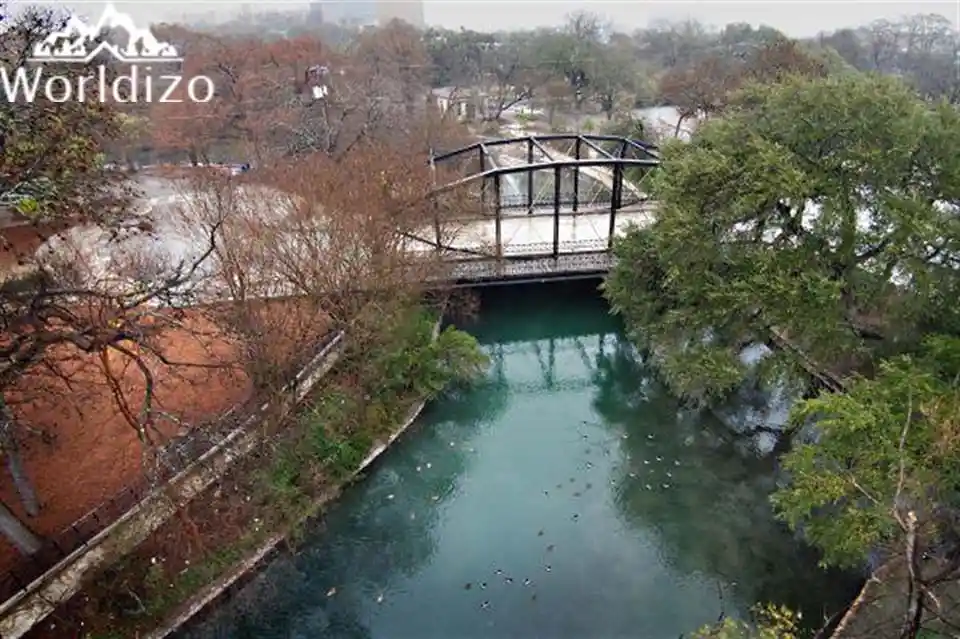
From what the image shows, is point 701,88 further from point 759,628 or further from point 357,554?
point 759,628

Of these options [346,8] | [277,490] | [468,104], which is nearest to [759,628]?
[277,490]

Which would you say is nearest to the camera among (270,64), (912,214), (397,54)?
(912,214)

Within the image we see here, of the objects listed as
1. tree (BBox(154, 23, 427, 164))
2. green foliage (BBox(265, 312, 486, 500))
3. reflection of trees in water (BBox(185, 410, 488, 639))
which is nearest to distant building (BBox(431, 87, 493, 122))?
tree (BBox(154, 23, 427, 164))

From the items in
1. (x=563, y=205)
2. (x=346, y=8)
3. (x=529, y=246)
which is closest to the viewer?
(x=529, y=246)

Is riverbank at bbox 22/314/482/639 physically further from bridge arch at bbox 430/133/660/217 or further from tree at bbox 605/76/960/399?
tree at bbox 605/76/960/399

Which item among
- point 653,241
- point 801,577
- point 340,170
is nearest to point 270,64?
point 340,170

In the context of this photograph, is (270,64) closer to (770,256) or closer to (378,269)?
(378,269)
